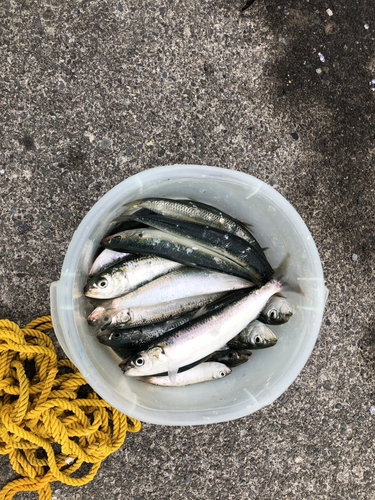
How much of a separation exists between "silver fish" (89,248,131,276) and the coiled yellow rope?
0.34m

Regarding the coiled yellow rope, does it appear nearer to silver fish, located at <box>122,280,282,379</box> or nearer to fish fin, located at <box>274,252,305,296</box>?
silver fish, located at <box>122,280,282,379</box>

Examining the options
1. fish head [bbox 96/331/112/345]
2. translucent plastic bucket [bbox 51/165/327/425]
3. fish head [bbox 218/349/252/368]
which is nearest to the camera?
translucent plastic bucket [bbox 51/165/327/425]

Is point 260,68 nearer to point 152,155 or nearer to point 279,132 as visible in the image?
point 279,132

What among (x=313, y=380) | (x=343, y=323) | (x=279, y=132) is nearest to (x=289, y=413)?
(x=313, y=380)

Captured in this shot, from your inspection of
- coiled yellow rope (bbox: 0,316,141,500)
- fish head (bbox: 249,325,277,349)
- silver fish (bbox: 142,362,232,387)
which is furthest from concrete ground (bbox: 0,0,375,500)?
fish head (bbox: 249,325,277,349)

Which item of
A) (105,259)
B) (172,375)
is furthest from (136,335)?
(105,259)

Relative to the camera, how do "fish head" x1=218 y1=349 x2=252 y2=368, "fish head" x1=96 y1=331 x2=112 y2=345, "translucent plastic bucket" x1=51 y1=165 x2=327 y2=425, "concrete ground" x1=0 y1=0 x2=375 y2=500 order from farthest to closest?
"concrete ground" x1=0 y1=0 x2=375 y2=500, "fish head" x1=218 y1=349 x2=252 y2=368, "fish head" x1=96 y1=331 x2=112 y2=345, "translucent plastic bucket" x1=51 y1=165 x2=327 y2=425

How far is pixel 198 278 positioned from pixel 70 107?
93 centimetres

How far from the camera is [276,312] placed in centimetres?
176

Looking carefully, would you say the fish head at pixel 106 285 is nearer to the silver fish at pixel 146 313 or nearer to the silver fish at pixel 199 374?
the silver fish at pixel 146 313

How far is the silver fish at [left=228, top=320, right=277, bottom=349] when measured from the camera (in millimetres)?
1760

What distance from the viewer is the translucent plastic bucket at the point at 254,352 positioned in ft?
5.21

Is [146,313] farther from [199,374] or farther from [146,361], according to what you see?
[199,374]

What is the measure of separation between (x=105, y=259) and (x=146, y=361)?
0.41m
